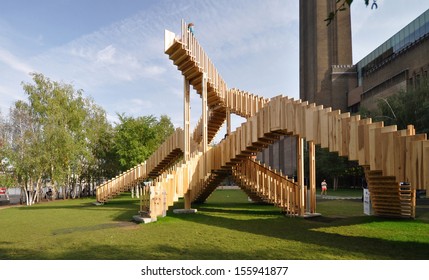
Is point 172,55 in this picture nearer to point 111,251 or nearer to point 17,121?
point 111,251

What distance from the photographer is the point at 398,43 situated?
54.0 m

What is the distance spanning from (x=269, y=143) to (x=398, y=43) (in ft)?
153

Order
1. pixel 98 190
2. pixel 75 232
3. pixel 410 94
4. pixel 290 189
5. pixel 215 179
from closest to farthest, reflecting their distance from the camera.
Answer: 1. pixel 75 232
2. pixel 290 189
3. pixel 215 179
4. pixel 98 190
5. pixel 410 94

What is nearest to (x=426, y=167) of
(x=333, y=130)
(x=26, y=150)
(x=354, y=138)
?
(x=354, y=138)

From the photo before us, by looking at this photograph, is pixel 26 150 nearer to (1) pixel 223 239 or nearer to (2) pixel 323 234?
(1) pixel 223 239

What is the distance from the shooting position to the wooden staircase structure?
32.7ft

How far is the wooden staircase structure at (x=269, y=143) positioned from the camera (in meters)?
9.96

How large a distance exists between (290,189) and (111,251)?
9.86m

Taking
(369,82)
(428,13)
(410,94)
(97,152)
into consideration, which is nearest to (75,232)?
(97,152)

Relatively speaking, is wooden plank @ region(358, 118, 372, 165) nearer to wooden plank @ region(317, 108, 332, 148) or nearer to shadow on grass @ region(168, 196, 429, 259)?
wooden plank @ region(317, 108, 332, 148)

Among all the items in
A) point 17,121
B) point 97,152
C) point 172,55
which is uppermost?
point 172,55

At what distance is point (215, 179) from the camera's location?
21.2 meters

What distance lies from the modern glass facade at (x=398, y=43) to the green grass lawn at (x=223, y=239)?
4189 centimetres

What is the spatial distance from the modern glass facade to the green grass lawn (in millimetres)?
41889
